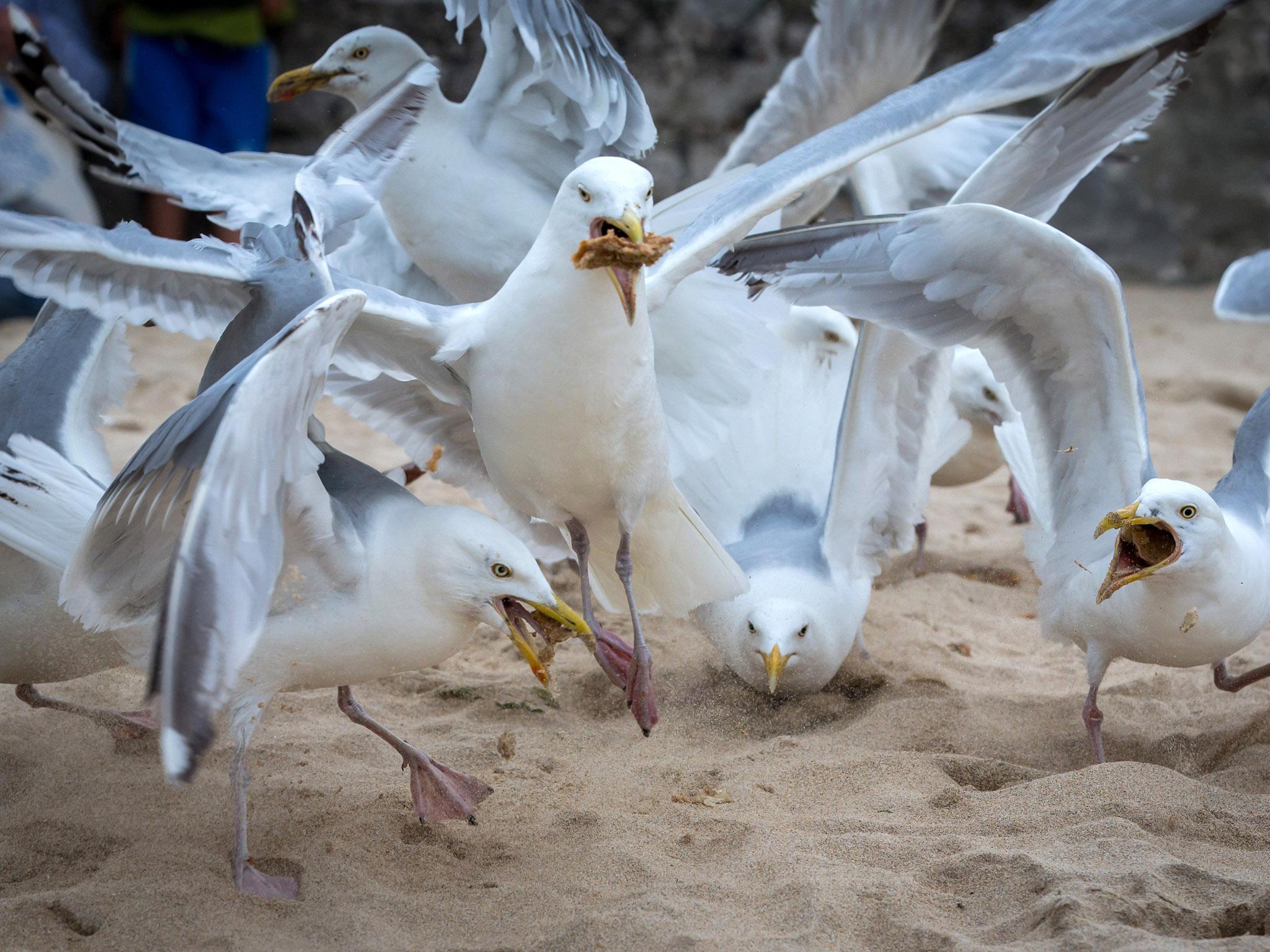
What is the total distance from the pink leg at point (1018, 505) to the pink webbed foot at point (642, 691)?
2.28 meters

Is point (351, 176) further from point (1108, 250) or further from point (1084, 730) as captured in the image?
point (1108, 250)

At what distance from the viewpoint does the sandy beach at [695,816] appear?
210 cm

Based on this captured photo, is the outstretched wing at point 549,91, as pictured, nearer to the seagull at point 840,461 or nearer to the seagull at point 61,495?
the seagull at point 840,461

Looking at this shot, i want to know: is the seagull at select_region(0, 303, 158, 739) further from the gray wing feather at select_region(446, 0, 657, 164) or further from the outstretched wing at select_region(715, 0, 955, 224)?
the outstretched wing at select_region(715, 0, 955, 224)

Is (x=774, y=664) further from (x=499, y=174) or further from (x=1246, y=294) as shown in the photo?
(x=1246, y=294)

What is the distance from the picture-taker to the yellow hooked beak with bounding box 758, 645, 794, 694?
10.0 ft

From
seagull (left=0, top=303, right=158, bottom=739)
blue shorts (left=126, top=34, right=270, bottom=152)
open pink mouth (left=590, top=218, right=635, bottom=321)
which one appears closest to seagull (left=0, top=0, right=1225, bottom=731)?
open pink mouth (left=590, top=218, right=635, bottom=321)

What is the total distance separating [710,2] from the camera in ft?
26.5

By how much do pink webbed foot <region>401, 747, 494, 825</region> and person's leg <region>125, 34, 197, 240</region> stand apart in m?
5.52

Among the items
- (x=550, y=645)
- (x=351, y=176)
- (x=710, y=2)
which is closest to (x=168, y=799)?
(x=550, y=645)

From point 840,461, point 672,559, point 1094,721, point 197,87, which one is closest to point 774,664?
point 672,559

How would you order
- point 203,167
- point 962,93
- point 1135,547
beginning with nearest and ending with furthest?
point 1135,547, point 962,93, point 203,167

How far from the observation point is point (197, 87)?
721 cm

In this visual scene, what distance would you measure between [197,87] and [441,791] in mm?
5791
